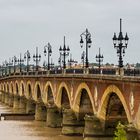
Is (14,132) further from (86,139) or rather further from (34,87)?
(34,87)

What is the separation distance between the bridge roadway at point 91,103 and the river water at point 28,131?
4.40 ft

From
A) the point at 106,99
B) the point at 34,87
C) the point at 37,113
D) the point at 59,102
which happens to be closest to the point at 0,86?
the point at 34,87

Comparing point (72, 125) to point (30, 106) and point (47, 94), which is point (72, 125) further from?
point (30, 106)

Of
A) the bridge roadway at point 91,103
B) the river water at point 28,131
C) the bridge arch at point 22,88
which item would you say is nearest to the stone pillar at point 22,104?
the bridge arch at point 22,88

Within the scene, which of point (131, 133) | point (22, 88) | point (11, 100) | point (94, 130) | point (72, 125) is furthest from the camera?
point (11, 100)

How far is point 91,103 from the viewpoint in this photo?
52844 millimetres

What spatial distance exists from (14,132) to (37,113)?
1314 cm

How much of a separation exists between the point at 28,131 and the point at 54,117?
385 cm

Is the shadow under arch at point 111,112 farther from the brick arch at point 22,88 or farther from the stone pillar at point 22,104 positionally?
the brick arch at point 22,88

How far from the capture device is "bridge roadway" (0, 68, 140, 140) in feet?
125

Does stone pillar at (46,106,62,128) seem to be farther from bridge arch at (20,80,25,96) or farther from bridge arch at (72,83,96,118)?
bridge arch at (20,80,25,96)

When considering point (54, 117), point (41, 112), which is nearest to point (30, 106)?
point (41, 112)

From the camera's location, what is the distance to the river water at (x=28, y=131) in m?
54.5

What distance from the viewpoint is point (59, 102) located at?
209ft
